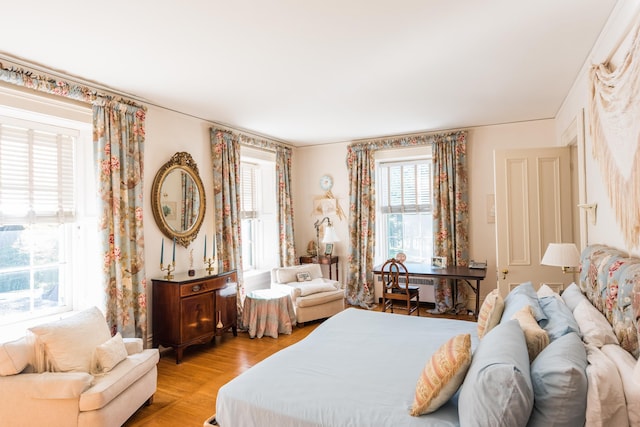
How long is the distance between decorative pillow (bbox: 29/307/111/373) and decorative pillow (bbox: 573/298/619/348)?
9.57 feet

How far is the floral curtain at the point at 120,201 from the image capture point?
3.25 m

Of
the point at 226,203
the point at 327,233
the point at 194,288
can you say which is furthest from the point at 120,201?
the point at 327,233

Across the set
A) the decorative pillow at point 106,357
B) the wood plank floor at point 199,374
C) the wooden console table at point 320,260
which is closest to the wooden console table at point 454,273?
the wooden console table at point 320,260

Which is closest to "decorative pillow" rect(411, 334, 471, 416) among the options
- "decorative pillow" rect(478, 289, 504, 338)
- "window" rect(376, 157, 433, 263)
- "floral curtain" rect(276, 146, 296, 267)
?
"decorative pillow" rect(478, 289, 504, 338)

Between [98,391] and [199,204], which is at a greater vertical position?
[199,204]

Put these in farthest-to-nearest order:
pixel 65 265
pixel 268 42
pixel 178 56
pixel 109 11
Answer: pixel 65 265, pixel 178 56, pixel 268 42, pixel 109 11

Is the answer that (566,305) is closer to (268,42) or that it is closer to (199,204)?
(268,42)

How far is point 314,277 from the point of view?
5277 mm

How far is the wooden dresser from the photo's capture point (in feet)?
11.8

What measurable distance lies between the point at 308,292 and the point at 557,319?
10.3 ft

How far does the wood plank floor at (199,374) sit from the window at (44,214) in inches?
43.5

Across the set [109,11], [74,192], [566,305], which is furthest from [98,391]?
[566,305]

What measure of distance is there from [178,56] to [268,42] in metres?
0.72

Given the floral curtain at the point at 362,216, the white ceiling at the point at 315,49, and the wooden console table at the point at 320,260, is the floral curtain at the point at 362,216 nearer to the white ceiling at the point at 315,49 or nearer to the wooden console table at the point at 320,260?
the wooden console table at the point at 320,260
